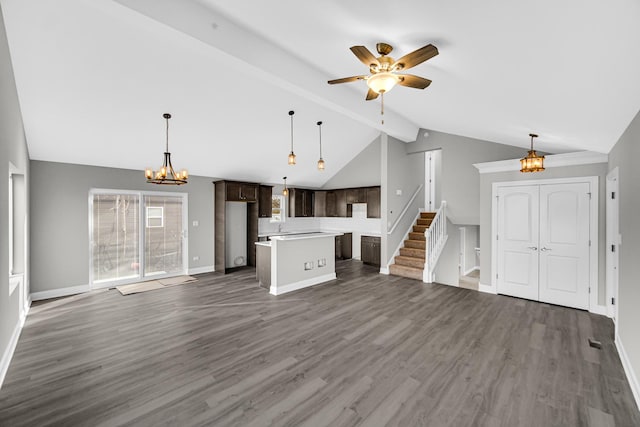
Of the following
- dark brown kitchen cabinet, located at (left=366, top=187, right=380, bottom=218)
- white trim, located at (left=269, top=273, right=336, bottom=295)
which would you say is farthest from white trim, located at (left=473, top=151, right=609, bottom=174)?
white trim, located at (left=269, top=273, right=336, bottom=295)

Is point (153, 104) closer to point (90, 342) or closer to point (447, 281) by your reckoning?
point (90, 342)

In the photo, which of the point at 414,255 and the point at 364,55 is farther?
the point at 414,255

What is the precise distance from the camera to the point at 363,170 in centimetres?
850

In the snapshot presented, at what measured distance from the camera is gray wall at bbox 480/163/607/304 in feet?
14.1

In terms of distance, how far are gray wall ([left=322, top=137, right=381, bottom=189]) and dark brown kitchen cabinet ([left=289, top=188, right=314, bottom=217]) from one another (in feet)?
3.45

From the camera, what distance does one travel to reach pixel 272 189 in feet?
27.5

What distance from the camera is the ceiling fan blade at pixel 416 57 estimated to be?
2.04m

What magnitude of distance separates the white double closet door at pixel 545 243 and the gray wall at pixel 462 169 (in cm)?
95

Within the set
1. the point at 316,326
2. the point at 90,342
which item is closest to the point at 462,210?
the point at 316,326

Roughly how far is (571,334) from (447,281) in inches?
139

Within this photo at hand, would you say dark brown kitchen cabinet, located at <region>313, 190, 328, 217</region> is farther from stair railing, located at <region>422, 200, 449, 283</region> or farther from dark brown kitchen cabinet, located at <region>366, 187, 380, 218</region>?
stair railing, located at <region>422, 200, 449, 283</region>

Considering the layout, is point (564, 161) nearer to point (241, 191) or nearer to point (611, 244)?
point (611, 244)

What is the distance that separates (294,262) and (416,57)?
4.30 meters

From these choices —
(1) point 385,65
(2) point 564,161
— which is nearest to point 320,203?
(2) point 564,161
